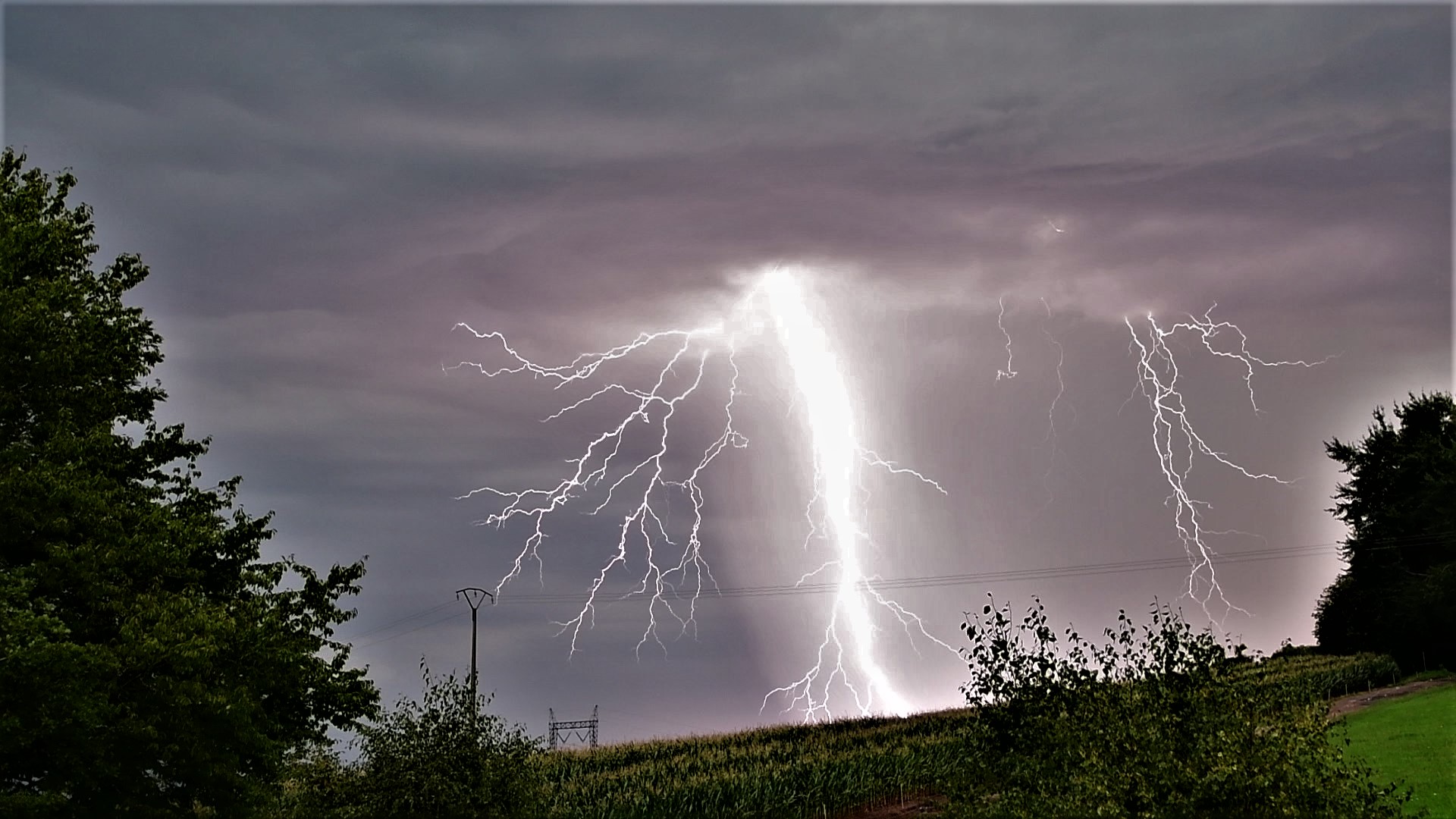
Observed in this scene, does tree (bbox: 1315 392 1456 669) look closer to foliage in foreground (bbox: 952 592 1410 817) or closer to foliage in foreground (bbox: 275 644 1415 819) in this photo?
foliage in foreground (bbox: 275 644 1415 819)

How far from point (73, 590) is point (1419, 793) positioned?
94.6 ft

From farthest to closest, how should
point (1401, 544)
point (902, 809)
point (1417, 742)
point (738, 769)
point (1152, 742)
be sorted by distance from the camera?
point (1401, 544) → point (738, 769) → point (1417, 742) → point (902, 809) → point (1152, 742)

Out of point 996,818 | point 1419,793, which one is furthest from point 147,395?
point 1419,793

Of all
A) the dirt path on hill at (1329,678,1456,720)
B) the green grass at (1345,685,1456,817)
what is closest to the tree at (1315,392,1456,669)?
the dirt path on hill at (1329,678,1456,720)

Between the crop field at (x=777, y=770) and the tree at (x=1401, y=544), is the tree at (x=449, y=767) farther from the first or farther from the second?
the tree at (x=1401, y=544)

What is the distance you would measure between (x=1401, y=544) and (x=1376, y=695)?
1489 cm

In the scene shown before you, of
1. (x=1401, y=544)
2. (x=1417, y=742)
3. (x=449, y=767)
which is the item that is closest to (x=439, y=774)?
(x=449, y=767)

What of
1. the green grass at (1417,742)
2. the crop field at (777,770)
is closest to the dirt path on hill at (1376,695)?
the green grass at (1417,742)

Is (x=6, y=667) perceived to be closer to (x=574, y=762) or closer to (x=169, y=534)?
(x=169, y=534)

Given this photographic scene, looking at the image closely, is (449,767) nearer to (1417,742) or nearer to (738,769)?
(738,769)

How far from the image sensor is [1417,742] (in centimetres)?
3250

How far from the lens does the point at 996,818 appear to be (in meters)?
18.3

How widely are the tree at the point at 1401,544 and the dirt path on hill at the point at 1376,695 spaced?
16.7ft

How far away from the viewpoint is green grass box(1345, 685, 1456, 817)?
25875 mm
